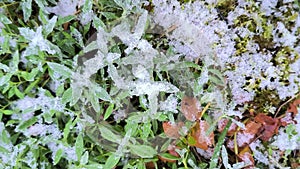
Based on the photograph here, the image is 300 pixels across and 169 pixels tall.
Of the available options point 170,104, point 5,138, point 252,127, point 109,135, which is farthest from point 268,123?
point 5,138

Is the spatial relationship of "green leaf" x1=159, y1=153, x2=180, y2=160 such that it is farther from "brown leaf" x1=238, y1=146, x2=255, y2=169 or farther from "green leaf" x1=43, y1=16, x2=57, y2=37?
"green leaf" x1=43, y1=16, x2=57, y2=37

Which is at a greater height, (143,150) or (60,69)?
(60,69)

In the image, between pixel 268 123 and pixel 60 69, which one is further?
pixel 268 123

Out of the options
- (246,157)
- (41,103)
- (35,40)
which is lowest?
(246,157)

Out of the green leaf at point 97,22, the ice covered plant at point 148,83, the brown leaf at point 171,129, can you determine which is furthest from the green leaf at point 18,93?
the brown leaf at point 171,129

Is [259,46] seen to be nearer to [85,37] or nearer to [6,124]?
[85,37]

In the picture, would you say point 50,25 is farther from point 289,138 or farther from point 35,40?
point 289,138
